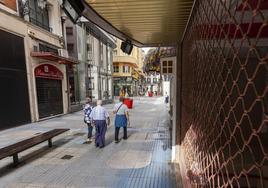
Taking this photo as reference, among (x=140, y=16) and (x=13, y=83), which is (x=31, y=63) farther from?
(x=140, y=16)

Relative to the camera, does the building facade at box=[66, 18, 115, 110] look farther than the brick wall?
Yes

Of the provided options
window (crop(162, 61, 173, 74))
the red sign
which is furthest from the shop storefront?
window (crop(162, 61, 173, 74))

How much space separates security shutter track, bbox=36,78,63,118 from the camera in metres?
11.9

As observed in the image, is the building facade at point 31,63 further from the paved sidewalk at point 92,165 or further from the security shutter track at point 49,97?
the paved sidewalk at point 92,165

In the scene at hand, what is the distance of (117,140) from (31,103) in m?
6.22

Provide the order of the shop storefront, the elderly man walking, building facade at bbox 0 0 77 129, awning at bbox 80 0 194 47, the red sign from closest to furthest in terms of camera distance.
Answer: awning at bbox 80 0 194 47
the elderly man walking
building facade at bbox 0 0 77 129
the red sign
the shop storefront

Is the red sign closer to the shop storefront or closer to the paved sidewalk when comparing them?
the shop storefront

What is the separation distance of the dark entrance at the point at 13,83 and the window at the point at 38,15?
78.8 inches

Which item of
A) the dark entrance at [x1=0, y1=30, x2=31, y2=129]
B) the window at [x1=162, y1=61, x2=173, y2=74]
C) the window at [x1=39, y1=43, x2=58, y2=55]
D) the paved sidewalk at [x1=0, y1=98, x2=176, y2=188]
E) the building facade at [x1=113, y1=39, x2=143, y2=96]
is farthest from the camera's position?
the building facade at [x1=113, y1=39, x2=143, y2=96]

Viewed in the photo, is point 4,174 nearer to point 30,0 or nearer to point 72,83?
point 30,0

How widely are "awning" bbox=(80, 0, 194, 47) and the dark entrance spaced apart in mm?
7411

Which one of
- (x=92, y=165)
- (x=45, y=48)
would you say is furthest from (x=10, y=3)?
(x=92, y=165)

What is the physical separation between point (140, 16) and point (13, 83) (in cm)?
879

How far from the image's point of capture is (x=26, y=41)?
1080 cm
